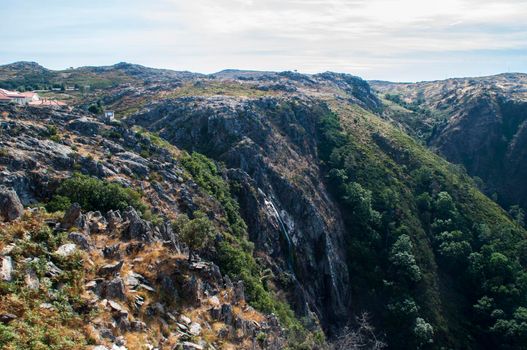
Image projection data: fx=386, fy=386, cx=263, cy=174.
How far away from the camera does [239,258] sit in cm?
5319

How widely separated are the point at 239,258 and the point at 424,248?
228ft

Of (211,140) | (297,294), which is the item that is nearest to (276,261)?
(297,294)

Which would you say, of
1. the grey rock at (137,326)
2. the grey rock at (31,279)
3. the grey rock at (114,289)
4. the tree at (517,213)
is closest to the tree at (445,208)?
the tree at (517,213)

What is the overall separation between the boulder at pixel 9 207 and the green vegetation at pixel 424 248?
7666 centimetres

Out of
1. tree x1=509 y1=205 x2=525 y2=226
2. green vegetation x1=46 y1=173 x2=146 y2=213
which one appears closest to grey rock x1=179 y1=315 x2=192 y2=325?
green vegetation x1=46 y1=173 x2=146 y2=213

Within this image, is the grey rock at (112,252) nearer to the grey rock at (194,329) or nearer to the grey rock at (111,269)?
the grey rock at (111,269)

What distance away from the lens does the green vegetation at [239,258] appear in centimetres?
4853

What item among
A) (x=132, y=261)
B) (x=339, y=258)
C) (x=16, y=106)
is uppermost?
(x=16, y=106)

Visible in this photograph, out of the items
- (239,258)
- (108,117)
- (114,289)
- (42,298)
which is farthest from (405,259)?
(42,298)

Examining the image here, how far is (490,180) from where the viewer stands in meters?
180

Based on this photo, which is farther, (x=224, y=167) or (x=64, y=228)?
(x=224, y=167)

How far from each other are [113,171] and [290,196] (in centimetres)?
4934

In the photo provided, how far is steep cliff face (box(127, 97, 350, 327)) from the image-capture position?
270 ft

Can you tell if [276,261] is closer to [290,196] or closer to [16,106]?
[290,196]
